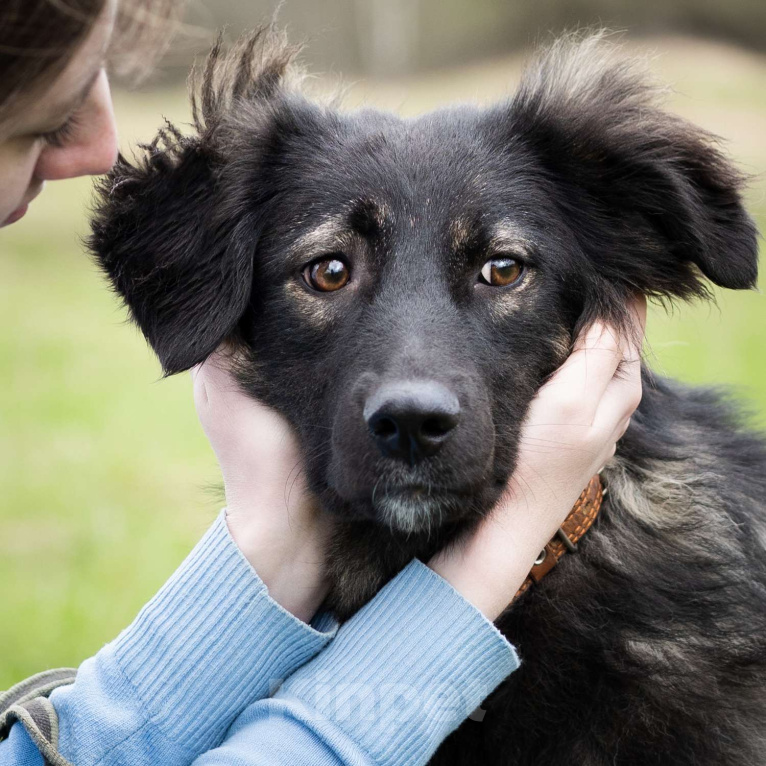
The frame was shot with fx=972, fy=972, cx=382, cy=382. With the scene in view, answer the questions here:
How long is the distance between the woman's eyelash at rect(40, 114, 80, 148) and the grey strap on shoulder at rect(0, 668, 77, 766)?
136 cm

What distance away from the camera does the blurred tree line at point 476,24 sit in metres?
16.9

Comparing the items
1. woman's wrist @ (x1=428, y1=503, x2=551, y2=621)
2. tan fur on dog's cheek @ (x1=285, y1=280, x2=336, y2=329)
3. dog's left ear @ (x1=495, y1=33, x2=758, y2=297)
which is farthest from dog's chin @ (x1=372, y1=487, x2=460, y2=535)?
dog's left ear @ (x1=495, y1=33, x2=758, y2=297)

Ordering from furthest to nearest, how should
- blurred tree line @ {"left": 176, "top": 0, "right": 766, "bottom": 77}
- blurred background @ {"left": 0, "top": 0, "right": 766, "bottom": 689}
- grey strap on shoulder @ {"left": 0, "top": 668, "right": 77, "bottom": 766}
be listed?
blurred tree line @ {"left": 176, "top": 0, "right": 766, "bottom": 77} → blurred background @ {"left": 0, "top": 0, "right": 766, "bottom": 689} → grey strap on shoulder @ {"left": 0, "top": 668, "right": 77, "bottom": 766}

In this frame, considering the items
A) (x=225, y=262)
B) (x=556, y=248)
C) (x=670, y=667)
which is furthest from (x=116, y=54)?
(x=670, y=667)

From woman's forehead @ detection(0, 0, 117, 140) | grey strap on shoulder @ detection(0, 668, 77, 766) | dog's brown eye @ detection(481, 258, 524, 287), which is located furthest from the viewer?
dog's brown eye @ detection(481, 258, 524, 287)

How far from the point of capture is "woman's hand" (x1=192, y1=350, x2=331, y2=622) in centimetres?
273

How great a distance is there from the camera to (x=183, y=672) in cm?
246

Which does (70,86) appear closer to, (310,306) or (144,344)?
(310,306)

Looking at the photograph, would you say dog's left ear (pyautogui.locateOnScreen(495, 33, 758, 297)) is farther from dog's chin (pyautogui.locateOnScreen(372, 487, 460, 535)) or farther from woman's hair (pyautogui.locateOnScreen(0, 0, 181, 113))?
woman's hair (pyautogui.locateOnScreen(0, 0, 181, 113))

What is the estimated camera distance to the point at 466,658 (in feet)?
7.67

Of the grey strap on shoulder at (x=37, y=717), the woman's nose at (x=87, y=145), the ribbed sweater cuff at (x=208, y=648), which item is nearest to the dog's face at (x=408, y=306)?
the ribbed sweater cuff at (x=208, y=648)

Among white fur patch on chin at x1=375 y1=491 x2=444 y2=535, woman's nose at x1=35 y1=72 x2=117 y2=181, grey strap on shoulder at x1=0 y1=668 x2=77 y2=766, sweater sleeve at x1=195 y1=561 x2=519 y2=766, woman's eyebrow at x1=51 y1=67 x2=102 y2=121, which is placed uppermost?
woman's eyebrow at x1=51 y1=67 x2=102 y2=121

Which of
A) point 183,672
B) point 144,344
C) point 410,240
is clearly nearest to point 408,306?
point 410,240

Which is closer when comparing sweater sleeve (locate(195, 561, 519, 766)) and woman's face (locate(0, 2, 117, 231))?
woman's face (locate(0, 2, 117, 231))
